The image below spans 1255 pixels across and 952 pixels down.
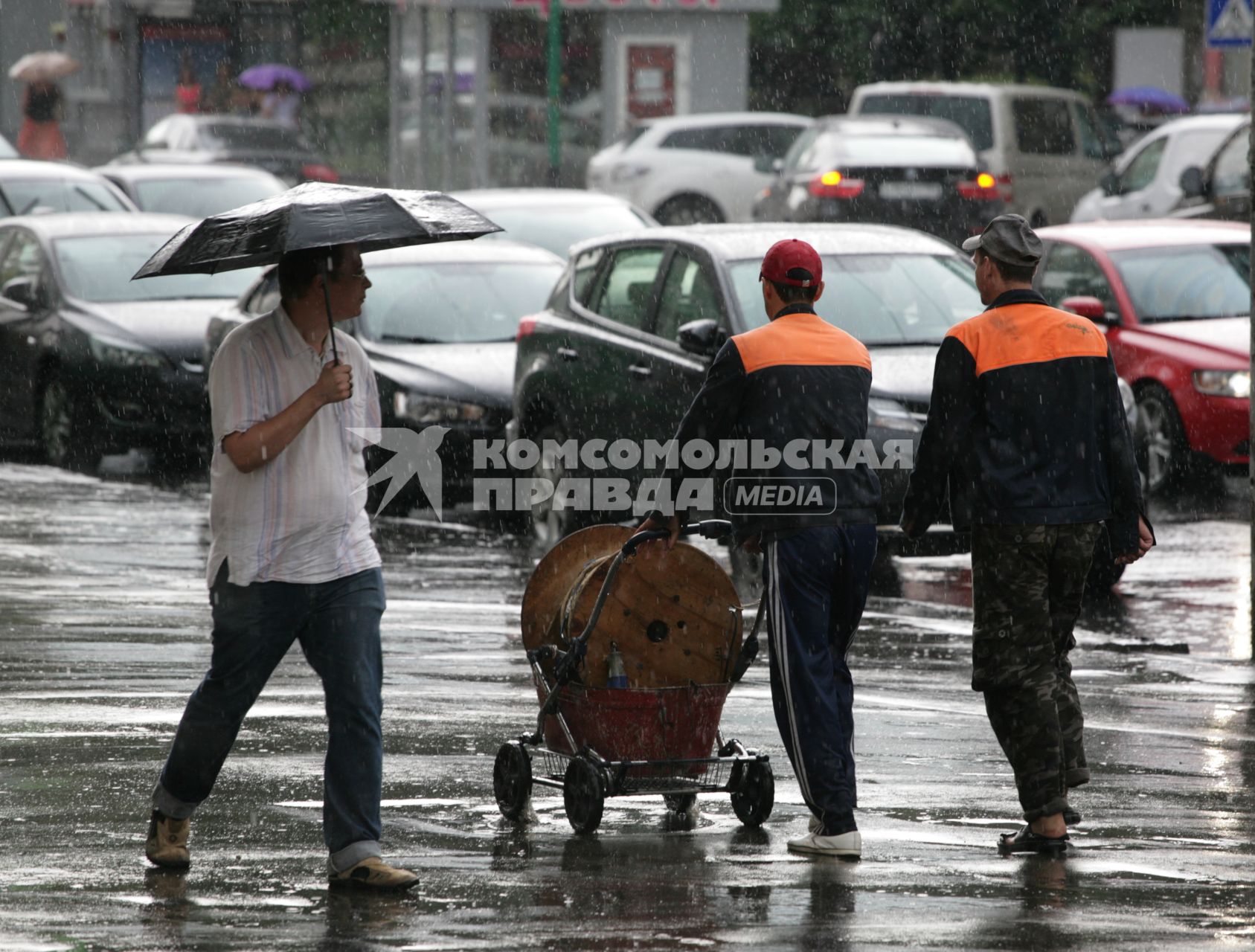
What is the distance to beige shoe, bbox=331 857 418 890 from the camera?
6.06 meters

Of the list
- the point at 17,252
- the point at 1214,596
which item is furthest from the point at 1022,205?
the point at 1214,596

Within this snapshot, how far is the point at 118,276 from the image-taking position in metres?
17.4

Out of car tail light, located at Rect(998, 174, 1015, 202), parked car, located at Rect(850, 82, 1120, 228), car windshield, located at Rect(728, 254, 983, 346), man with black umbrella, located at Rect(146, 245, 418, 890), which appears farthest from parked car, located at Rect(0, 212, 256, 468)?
parked car, located at Rect(850, 82, 1120, 228)

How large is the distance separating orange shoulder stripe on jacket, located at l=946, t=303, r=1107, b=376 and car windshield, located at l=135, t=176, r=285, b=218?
17.5 m

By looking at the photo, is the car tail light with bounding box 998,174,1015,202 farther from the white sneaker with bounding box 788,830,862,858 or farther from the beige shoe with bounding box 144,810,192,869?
the beige shoe with bounding box 144,810,192,869

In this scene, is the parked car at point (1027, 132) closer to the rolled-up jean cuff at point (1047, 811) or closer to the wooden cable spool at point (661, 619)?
the wooden cable spool at point (661, 619)

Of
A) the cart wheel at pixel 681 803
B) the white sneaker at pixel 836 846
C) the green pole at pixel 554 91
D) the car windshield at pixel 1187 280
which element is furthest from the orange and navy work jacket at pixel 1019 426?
the green pole at pixel 554 91

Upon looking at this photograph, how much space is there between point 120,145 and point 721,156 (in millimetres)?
20731

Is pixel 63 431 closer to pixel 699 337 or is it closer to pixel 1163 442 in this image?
pixel 699 337

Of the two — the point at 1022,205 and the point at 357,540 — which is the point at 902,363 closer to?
the point at 357,540

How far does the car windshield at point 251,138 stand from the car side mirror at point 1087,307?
85.0ft

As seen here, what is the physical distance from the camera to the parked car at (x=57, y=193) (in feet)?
71.6

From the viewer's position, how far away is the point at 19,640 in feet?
33.6

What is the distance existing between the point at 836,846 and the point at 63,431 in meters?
11.1
